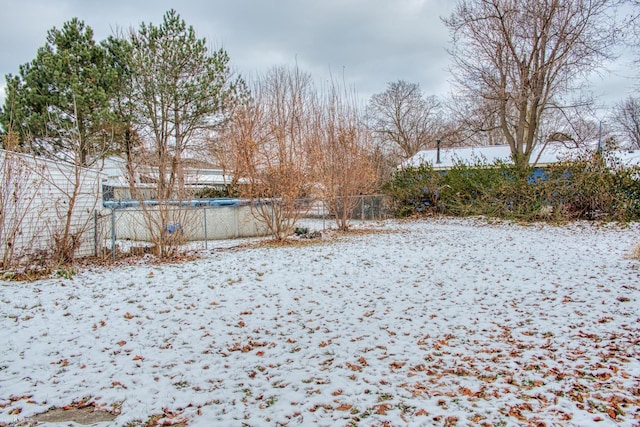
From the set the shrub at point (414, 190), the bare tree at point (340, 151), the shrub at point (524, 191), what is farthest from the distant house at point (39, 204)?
the shrub at point (524, 191)

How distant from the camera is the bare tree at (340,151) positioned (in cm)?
1051

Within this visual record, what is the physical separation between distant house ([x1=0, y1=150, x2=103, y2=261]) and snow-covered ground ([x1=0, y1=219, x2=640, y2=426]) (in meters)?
1.36

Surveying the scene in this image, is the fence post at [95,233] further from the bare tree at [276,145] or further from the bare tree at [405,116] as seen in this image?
the bare tree at [405,116]

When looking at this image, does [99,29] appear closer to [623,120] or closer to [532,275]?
[532,275]

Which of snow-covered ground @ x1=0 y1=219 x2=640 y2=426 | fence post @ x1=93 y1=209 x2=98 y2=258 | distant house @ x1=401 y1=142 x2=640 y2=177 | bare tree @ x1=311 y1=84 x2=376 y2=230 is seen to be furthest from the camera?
distant house @ x1=401 y1=142 x2=640 y2=177

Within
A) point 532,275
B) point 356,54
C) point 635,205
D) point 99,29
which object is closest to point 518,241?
A: point 532,275

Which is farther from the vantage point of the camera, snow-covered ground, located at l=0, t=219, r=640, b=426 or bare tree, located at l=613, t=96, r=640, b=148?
bare tree, located at l=613, t=96, r=640, b=148

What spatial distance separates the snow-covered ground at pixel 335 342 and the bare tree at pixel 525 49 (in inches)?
375

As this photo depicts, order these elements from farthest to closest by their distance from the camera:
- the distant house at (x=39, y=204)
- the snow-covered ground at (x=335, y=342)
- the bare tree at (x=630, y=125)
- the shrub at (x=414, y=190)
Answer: the bare tree at (x=630, y=125)
the shrub at (x=414, y=190)
the distant house at (x=39, y=204)
the snow-covered ground at (x=335, y=342)

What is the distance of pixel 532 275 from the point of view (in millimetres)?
5859

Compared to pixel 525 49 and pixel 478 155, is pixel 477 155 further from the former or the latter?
pixel 525 49

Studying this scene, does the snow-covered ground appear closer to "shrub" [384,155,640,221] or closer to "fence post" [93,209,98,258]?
"fence post" [93,209,98,258]

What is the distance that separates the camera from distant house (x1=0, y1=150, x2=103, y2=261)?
6211 mm

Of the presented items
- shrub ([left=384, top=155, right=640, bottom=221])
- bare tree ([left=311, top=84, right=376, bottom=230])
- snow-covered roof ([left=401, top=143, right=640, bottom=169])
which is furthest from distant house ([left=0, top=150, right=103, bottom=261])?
snow-covered roof ([left=401, top=143, right=640, bottom=169])
